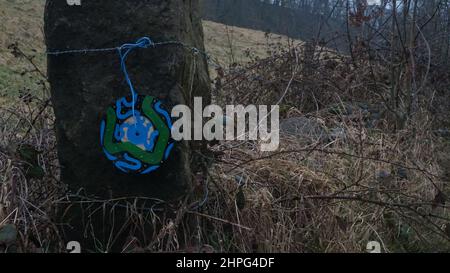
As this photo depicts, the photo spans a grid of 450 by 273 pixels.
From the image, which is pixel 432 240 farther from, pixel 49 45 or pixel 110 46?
pixel 49 45

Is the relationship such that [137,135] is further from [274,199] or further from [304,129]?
[304,129]

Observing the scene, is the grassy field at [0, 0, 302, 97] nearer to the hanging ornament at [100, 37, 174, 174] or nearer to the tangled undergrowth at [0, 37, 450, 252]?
the tangled undergrowth at [0, 37, 450, 252]

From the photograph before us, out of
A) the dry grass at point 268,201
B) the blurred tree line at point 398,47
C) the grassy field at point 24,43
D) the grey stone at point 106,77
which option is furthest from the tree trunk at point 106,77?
the grassy field at point 24,43

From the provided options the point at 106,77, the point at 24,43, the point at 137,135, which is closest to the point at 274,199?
the point at 137,135

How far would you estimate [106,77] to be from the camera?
2.87m

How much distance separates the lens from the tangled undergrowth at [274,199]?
9.70 feet

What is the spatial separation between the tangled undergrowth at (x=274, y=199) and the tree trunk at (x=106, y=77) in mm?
151

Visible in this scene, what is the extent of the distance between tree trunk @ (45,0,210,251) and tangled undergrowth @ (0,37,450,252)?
15 centimetres

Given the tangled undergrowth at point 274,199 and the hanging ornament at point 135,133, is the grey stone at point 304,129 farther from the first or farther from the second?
the hanging ornament at point 135,133

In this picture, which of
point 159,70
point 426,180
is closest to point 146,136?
point 159,70

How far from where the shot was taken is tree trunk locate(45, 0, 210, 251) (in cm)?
284

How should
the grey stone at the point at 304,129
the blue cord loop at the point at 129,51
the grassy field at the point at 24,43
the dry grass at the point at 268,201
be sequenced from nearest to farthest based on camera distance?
the blue cord loop at the point at 129,51, the dry grass at the point at 268,201, the grey stone at the point at 304,129, the grassy field at the point at 24,43

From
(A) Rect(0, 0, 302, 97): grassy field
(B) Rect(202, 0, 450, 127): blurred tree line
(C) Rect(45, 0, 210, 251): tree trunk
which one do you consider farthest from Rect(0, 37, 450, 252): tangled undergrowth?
(A) Rect(0, 0, 302, 97): grassy field

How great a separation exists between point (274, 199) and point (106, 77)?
4.22 ft
